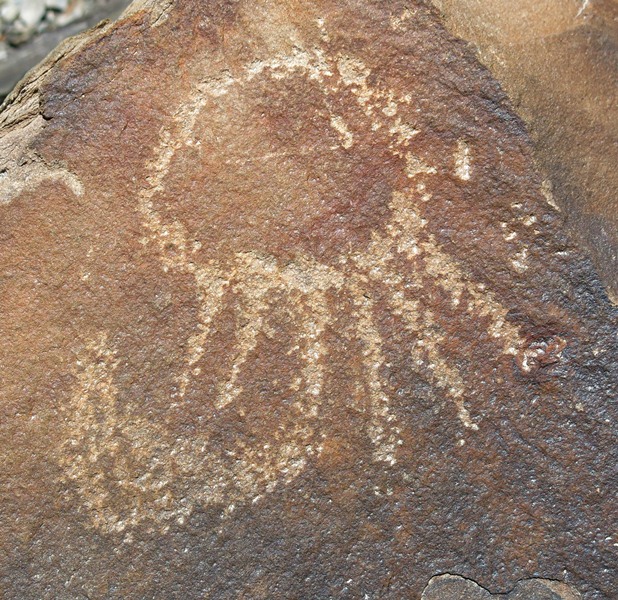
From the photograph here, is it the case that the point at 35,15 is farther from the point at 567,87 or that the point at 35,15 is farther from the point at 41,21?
the point at 567,87

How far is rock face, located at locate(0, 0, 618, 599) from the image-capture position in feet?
4.27

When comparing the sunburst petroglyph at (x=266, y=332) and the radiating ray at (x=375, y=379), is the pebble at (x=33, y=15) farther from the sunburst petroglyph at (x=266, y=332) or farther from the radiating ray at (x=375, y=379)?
the radiating ray at (x=375, y=379)

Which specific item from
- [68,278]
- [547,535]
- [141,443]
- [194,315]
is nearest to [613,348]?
[547,535]

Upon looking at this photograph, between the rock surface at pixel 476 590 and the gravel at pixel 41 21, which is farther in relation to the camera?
the gravel at pixel 41 21

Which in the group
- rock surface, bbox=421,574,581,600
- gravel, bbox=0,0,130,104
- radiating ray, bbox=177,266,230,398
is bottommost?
rock surface, bbox=421,574,581,600

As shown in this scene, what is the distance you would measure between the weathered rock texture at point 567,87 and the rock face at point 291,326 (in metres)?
0.05

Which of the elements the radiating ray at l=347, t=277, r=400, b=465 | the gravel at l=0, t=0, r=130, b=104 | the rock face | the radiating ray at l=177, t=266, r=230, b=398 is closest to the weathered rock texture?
the rock face

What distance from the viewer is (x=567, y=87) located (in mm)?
1444

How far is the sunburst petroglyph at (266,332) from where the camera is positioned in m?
1.32

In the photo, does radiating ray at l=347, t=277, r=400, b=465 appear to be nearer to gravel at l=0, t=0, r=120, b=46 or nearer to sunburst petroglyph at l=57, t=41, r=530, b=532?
sunburst petroglyph at l=57, t=41, r=530, b=532

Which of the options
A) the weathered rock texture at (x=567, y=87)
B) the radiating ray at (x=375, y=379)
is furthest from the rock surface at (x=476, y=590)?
the weathered rock texture at (x=567, y=87)

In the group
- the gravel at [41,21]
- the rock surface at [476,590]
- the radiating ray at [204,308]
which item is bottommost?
the rock surface at [476,590]

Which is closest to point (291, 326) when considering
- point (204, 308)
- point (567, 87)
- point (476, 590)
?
point (204, 308)

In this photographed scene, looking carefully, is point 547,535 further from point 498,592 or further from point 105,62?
point 105,62
